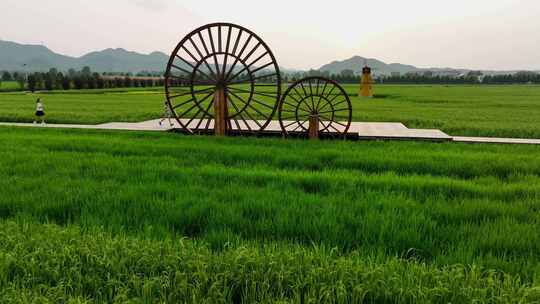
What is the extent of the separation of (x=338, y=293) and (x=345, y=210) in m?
1.94

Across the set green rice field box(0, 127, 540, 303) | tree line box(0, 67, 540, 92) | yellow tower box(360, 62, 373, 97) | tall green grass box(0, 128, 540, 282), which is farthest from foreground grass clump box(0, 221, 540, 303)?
tree line box(0, 67, 540, 92)

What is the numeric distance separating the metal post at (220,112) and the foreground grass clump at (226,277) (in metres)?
8.43

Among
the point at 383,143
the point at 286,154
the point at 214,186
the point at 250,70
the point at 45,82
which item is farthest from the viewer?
the point at 45,82

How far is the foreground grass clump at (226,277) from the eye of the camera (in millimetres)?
2725

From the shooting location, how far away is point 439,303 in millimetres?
2713

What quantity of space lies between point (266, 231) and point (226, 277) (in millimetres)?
1108

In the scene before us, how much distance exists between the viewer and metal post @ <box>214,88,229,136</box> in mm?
11719

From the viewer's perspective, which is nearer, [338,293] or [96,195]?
[338,293]

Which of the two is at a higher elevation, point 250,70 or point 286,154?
point 250,70

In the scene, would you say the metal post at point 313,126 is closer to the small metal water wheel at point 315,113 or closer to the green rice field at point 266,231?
the small metal water wheel at point 315,113

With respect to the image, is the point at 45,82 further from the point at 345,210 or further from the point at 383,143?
the point at 345,210

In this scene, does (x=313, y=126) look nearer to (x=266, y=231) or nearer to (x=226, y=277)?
(x=266, y=231)

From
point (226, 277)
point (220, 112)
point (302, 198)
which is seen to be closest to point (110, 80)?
point (220, 112)

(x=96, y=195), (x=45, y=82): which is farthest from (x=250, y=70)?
(x=45, y=82)
